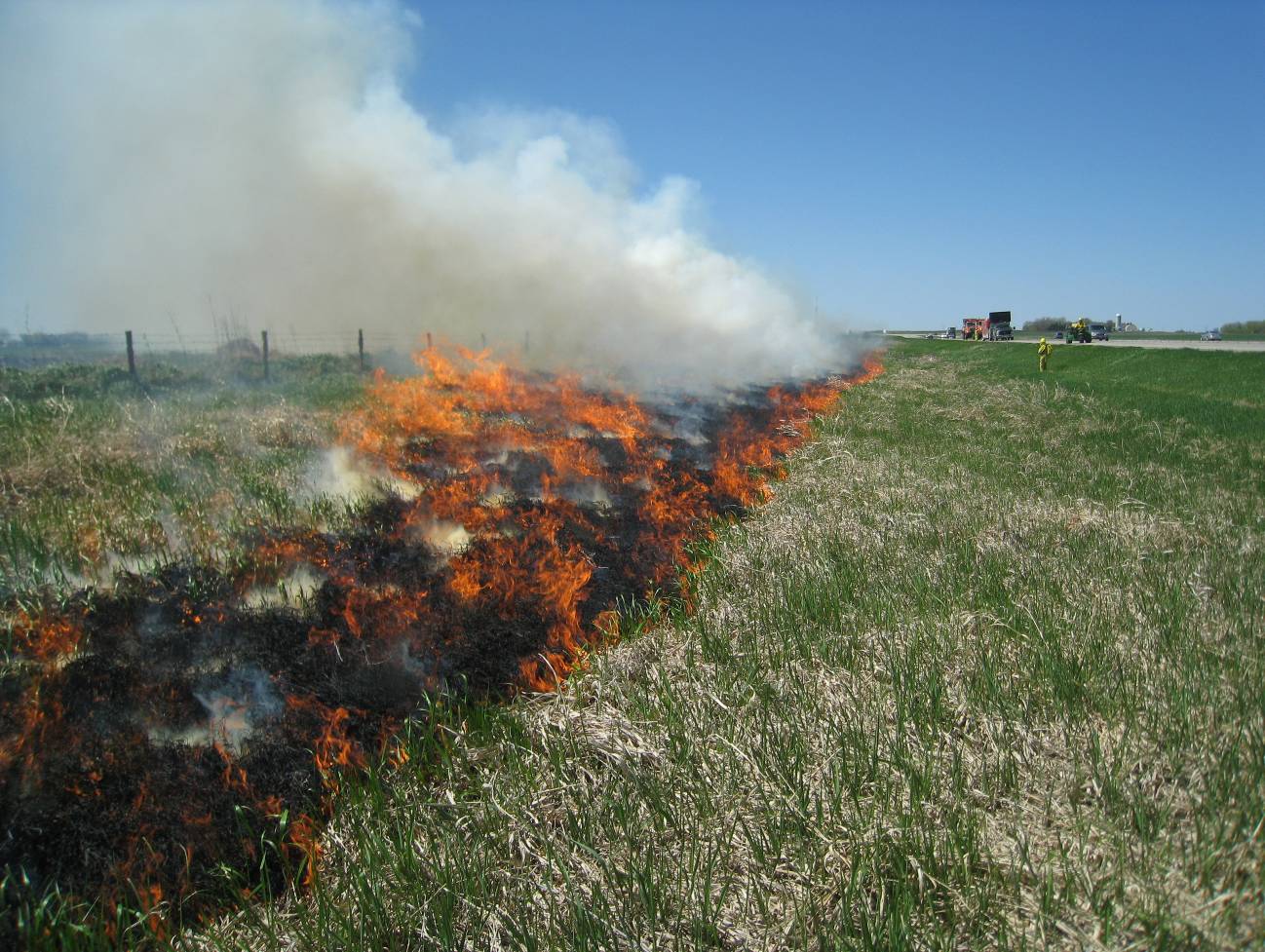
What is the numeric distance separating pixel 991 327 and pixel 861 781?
3249 inches

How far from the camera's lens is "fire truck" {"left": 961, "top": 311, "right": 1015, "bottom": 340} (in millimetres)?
74812

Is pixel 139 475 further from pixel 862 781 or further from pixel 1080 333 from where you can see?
pixel 1080 333

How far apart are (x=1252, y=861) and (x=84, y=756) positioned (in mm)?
5093

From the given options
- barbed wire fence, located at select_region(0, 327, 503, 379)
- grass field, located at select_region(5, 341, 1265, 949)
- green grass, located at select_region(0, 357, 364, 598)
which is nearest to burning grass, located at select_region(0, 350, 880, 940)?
grass field, located at select_region(5, 341, 1265, 949)

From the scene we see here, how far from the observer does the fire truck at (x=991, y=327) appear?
74812 mm

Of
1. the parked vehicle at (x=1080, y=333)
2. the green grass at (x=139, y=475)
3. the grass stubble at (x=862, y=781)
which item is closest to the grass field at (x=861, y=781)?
the grass stubble at (x=862, y=781)

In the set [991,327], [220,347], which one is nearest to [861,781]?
[220,347]

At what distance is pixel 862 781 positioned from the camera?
3336 mm

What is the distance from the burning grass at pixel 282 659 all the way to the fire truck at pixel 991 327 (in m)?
74.8

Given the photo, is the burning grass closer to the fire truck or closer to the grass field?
the grass field

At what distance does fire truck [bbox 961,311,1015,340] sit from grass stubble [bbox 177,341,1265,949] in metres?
76.7

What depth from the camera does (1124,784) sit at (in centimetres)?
299

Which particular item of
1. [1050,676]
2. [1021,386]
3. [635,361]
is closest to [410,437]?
[1050,676]

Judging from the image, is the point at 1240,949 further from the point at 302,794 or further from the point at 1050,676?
the point at 302,794
